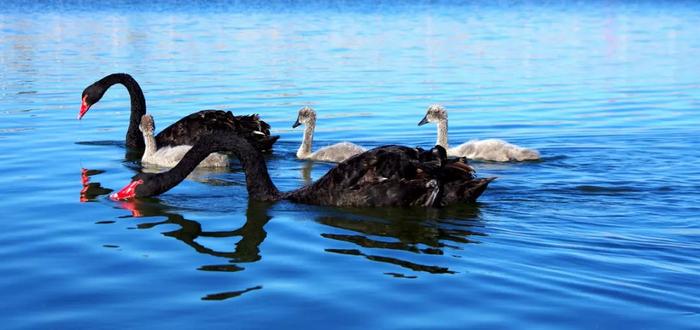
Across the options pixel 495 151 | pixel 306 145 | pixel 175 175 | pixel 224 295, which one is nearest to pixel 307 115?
pixel 306 145

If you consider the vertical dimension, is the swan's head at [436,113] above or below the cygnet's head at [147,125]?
above

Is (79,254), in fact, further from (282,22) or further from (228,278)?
(282,22)

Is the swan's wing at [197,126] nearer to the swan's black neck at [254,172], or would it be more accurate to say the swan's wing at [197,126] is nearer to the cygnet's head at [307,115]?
the cygnet's head at [307,115]

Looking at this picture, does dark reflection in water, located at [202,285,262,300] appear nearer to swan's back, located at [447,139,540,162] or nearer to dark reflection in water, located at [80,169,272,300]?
dark reflection in water, located at [80,169,272,300]

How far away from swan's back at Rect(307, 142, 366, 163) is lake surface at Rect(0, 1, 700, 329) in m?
0.12

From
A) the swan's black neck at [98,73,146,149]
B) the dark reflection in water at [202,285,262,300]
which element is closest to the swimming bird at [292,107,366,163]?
the swan's black neck at [98,73,146,149]

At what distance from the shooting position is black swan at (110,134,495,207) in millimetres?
8391

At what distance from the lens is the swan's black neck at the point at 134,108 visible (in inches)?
494

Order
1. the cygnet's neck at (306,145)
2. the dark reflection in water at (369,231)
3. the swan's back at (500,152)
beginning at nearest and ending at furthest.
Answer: the dark reflection in water at (369,231) < the swan's back at (500,152) < the cygnet's neck at (306,145)

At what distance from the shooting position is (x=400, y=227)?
25.9 ft

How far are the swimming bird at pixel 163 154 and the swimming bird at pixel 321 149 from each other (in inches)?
38.6

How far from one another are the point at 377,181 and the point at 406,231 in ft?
2.50

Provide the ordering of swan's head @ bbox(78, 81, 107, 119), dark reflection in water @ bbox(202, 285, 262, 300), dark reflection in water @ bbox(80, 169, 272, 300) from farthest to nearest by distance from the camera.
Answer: swan's head @ bbox(78, 81, 107, 119) → dark reflection in water @ bbox(80, 169, 272, 300) → dark reflection in water @ bbox(202, 285, 262, 300)

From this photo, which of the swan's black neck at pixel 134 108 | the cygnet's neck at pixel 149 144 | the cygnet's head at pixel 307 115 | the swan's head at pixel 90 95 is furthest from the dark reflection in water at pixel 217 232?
the swan's head at pixel 90 95
